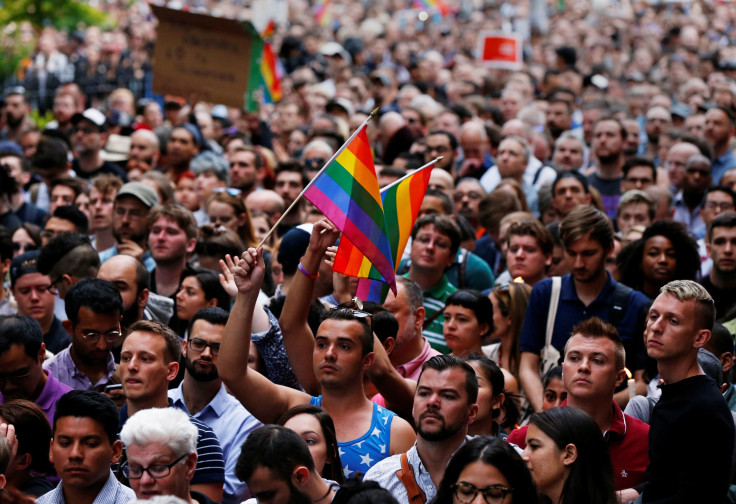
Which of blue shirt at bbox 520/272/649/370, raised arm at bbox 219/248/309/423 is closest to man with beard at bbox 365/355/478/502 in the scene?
raised arm at bbox 219/248/309/423

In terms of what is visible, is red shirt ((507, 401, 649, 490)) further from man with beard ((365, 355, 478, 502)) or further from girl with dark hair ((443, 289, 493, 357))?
girl with dark hair ((443, 289, 493, 357))

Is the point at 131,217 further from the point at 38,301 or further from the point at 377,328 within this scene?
the point at 377,328

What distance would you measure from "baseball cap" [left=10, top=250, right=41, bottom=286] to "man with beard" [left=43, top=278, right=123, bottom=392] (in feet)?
4.21

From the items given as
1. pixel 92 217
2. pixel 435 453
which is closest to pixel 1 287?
pixel 92 217

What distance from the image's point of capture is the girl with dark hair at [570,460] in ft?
16.9

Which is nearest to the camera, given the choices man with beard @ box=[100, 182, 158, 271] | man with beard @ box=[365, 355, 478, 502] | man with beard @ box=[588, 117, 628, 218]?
man with beard @ box=[365, 355, 478, 502]

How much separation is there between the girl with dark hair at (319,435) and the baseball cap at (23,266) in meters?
3.33

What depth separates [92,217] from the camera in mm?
10281

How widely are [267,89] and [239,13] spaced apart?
56.0ft

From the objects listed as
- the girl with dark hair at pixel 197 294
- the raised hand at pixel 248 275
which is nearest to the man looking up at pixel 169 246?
the girl with dark hair at pixel 197 294

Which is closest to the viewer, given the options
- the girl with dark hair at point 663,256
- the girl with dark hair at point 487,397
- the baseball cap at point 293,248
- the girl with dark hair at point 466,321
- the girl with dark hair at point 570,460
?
the girl with dark hair at point 570,460

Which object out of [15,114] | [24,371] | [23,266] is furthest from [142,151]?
[24,371]

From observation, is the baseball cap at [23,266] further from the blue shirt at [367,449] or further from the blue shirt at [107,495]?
the blue shirt at [367,449]

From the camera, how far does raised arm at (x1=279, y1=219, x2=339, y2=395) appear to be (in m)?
6.32
